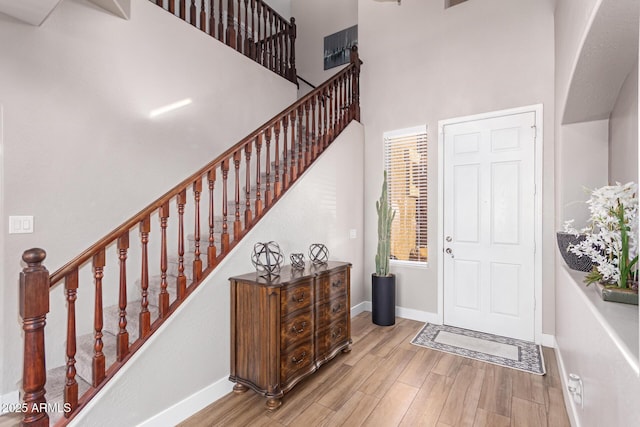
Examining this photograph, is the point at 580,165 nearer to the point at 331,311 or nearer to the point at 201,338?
the point at 331,311

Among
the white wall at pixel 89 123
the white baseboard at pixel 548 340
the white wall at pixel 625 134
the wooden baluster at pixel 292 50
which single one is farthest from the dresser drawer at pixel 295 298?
the wooden baluster at pixel 292 50

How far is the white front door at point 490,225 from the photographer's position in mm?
3217

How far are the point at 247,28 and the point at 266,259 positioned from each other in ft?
→ 10.6

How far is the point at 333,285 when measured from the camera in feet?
9.41

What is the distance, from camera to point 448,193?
3658 mm

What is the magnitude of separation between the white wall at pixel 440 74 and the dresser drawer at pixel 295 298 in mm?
1870

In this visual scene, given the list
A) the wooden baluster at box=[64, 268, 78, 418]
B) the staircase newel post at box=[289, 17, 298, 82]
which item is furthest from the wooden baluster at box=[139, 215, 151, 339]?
the staircase newel post at box=[289, 17, 298, 82]

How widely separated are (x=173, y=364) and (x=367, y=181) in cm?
311

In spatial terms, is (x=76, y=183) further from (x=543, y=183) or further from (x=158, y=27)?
(x=543, y=183)

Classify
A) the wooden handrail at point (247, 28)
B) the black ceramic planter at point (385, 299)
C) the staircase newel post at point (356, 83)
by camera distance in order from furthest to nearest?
A: the staircase newel post at point (356, 83) < the black ceramic planter at point (385, 299) < the wooden handrail at point (247, 28)

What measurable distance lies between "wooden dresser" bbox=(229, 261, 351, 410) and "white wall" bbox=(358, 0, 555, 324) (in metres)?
1.73

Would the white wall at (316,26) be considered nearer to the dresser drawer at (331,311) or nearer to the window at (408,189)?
the window at (408,189)

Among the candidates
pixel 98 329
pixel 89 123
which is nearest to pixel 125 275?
pixel 98 329

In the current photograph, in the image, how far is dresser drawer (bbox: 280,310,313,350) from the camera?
7.42 feet
